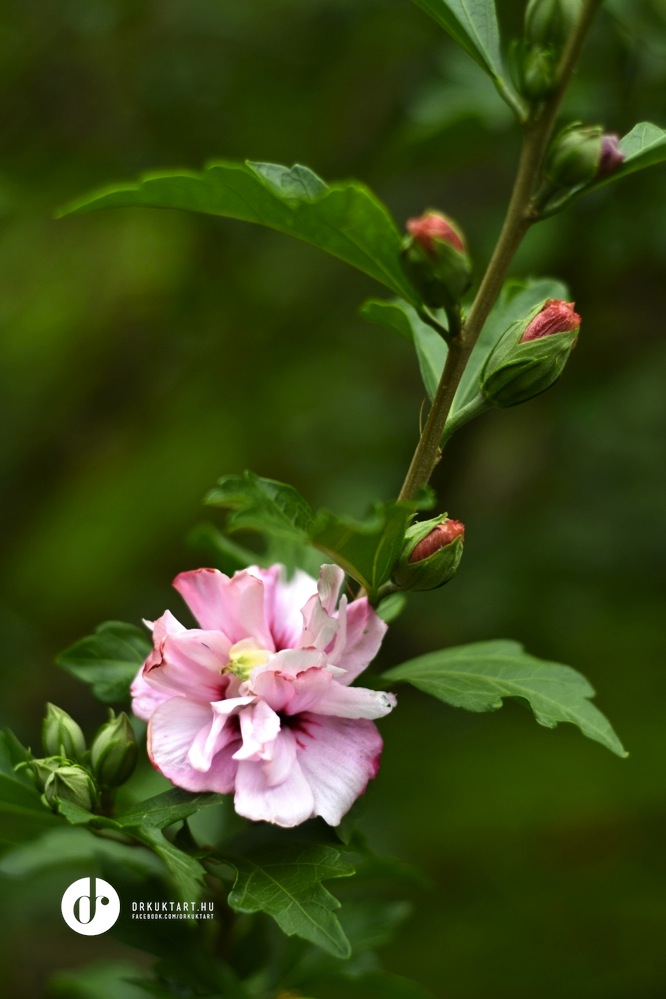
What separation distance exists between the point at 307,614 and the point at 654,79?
176 centimetres

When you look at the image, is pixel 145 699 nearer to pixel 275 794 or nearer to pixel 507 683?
pixel 275 794

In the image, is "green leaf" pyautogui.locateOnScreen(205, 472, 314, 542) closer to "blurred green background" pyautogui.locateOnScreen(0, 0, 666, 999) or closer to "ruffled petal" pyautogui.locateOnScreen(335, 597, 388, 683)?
"ruffled petal" pyautogui.locateOnScreen(335, 597, 388, 683)

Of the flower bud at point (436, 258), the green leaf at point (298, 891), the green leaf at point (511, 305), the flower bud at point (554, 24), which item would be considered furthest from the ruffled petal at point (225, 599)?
the flower bud at point (554, 24)

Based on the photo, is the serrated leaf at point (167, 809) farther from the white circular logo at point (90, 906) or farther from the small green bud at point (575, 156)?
the small green bud at point (575, 156)

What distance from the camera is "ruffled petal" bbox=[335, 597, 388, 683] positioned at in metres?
0.99

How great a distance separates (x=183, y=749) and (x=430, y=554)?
291 millimetres

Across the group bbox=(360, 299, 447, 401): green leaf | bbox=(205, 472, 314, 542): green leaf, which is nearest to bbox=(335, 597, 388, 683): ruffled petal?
bbox=(205, 472, 314, 542): green leaf

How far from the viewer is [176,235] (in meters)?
3.14

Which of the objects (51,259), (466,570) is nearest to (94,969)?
(466,570)

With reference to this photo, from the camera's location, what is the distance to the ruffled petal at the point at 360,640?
3.25 feet

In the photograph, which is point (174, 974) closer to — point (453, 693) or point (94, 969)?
point (453, 693)

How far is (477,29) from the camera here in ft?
3.29

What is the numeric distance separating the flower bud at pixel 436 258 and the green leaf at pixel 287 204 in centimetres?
2

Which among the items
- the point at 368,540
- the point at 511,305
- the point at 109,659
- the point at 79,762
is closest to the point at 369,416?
the point at 511,305
